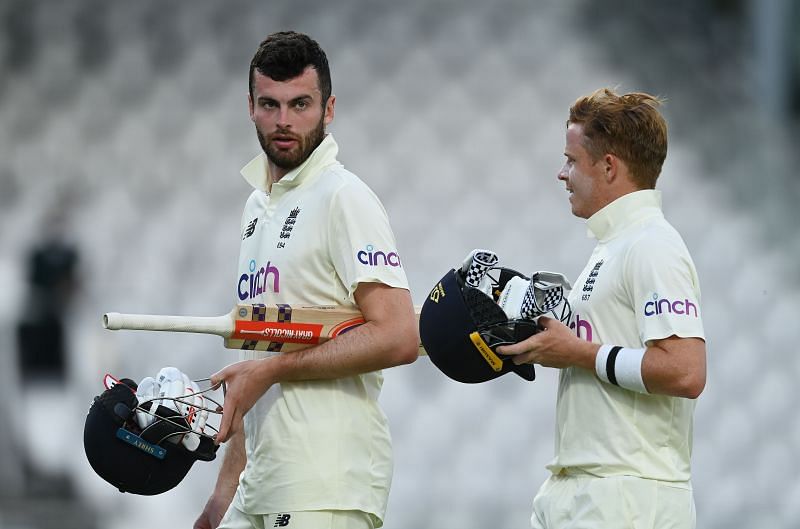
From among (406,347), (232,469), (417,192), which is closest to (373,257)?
(406,347)

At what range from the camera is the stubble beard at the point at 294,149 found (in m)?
2.94

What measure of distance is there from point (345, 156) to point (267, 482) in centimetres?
390

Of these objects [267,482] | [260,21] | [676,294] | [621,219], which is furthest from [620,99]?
[260,21]

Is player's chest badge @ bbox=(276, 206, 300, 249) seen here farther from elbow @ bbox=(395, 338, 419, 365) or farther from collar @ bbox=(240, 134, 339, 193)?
elbow @ bbox=(395, 338, 419, 365)

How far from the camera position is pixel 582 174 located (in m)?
2.99

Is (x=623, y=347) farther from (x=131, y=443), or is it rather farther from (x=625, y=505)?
(x=131, y=443)

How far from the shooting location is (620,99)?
Answer: 2951 mm

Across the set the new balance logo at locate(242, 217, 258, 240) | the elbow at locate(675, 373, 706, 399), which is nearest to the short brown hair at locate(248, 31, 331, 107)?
the new balance logo at locate(242, 217, 258, 240)

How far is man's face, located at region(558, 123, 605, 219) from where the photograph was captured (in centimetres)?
298

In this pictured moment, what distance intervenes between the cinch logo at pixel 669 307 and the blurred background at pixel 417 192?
10.5ft

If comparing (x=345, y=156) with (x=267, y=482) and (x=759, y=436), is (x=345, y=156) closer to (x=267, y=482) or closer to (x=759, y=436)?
(x=759, y=436)

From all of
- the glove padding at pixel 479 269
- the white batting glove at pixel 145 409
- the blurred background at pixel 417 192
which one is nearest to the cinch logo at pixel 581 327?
the glove padding at pixel 479 269

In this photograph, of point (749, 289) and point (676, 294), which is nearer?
point (676, 294)

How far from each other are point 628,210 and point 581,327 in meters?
0.26
